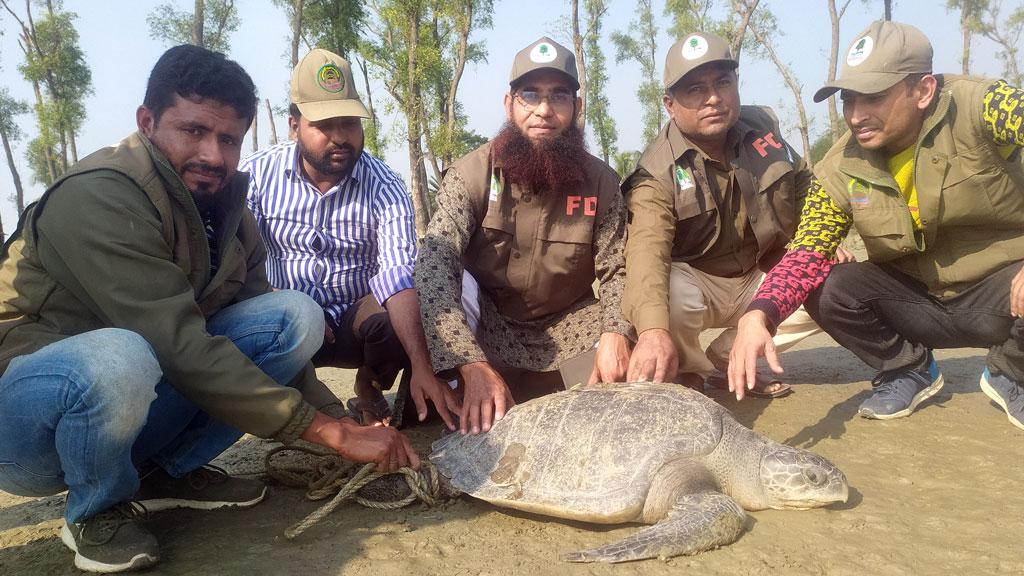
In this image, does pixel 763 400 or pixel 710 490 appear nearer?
pixel 710 490

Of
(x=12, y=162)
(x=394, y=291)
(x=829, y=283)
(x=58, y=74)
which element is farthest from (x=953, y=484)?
(x=12, y=162)

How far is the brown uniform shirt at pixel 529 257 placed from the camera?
10.7ft

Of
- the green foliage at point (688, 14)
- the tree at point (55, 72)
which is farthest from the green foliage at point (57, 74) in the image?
the green foliage at point (688, 14)

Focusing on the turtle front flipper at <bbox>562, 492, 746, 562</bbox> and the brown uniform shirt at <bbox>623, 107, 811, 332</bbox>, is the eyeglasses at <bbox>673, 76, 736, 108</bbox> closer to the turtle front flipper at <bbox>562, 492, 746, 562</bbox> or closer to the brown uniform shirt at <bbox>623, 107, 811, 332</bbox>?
the brown uniform shirt at <bbox>623, 107, 811, 332</bbox>

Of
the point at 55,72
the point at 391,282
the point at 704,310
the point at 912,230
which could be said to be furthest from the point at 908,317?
the point at 55,72

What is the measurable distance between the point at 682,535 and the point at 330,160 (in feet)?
8.75

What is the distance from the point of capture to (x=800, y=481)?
235 cm

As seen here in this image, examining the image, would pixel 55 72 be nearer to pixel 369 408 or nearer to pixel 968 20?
pixel 369 408

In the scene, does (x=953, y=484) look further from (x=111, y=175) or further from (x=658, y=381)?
(x=111, y=175)

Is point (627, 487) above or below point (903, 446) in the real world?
above

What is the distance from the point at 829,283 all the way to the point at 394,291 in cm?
251

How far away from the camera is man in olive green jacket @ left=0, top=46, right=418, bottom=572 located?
1.90 metres

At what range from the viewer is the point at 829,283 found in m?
3.56

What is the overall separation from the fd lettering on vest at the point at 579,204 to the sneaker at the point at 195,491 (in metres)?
2.09
